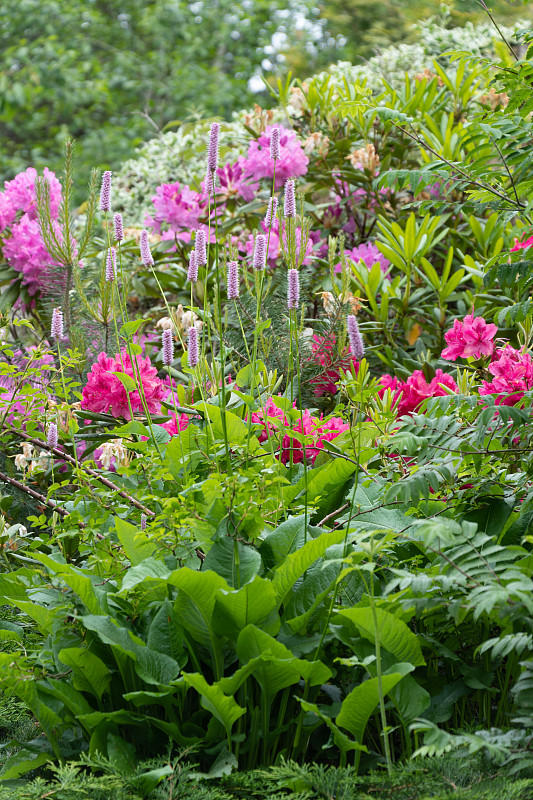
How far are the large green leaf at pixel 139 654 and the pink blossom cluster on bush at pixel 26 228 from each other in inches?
79.3

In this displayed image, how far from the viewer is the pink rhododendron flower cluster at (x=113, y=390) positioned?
2250 millimetres

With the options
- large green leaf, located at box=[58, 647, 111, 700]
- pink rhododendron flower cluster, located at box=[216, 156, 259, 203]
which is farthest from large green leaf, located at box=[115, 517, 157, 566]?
pink rhododendron flower cluster, located at box=[216, 156, 259, 203]

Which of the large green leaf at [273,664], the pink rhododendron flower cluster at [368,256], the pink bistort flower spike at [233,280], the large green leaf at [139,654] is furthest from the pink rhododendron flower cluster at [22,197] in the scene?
the large green leaf at [273,664]

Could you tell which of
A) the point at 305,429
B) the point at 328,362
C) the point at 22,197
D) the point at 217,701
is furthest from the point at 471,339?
the point at 22,197

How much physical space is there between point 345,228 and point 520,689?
3.08 metres

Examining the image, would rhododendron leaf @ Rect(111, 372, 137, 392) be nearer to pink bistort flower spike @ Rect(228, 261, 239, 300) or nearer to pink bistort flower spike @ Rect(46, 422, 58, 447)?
pink bistort flower spike @ Rect(46, 422, 58, 447)

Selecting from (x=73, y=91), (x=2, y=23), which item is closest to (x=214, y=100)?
(x=73, y=91)

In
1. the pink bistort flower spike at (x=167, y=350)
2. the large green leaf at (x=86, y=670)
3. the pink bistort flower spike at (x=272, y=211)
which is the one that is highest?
the pink bistort flower spike at (x=272, y=211)

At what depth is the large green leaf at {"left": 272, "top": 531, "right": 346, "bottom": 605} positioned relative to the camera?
156cm

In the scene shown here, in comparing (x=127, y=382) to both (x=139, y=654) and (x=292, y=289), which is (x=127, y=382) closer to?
(x=292, y=289)

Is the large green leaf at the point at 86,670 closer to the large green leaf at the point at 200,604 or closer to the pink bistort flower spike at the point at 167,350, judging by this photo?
the large green leaf at the point at 200,604

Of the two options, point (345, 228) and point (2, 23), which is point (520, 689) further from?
point (2, 23)

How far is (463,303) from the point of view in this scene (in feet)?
10.9

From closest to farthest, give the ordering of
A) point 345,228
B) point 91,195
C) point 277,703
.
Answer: point 277,703
point 91,195
point 345,228
